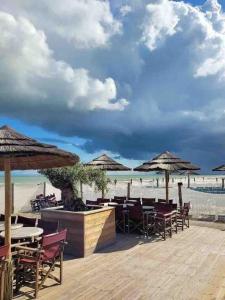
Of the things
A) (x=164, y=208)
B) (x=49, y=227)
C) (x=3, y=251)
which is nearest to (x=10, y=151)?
(x=3, y=251)

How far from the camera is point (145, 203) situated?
12.4m

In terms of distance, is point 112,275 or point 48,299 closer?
point 48,299

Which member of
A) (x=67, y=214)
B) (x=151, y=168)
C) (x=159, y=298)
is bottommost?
(x=159, y=298)

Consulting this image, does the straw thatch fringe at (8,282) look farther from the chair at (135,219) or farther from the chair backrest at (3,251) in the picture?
the chair at (135,219)

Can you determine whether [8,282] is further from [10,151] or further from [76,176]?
[76,176]

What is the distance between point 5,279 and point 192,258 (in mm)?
4343

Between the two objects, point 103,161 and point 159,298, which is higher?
point 103,161

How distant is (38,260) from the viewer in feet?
18.2

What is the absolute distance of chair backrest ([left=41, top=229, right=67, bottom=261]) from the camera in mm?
5586

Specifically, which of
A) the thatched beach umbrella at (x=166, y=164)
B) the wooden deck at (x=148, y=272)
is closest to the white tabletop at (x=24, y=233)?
the wooden deck at (x=148, y=272)

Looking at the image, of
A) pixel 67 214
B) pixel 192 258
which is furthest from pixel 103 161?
pixel 192 258

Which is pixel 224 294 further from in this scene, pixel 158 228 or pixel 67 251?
pixel 158 228

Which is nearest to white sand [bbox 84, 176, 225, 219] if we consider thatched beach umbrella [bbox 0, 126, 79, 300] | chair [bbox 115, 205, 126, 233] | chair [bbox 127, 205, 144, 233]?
chair [bbox 127, 205, 144, 233]

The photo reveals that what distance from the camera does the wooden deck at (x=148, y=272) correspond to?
5.63 metres
